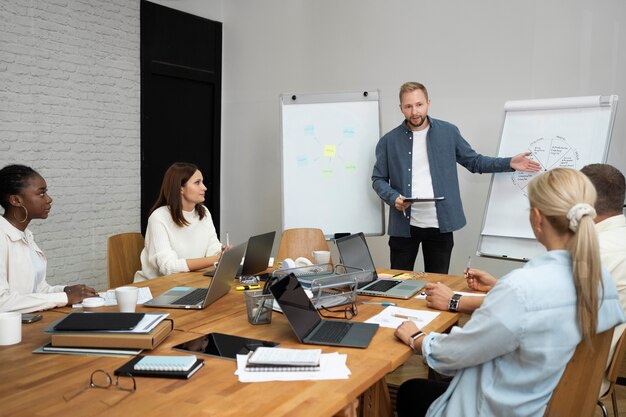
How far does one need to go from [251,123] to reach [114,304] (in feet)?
12.7

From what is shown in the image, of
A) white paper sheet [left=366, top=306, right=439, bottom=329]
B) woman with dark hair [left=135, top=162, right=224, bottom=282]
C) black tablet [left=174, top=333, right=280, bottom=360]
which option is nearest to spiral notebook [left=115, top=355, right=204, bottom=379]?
black tablet [left=174, top=333, right=280, bottom=360]

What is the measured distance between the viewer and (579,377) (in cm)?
160

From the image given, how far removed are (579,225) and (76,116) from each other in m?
4.13

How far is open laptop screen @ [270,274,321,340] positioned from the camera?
1.87 meters

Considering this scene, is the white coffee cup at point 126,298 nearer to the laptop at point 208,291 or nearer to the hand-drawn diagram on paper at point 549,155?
the laptop at point 208,291

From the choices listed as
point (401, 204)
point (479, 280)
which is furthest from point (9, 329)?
point (401, 204)

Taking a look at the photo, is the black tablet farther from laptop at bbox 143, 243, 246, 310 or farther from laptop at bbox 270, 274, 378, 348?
laptop at bbox 143, 243, 246, 310

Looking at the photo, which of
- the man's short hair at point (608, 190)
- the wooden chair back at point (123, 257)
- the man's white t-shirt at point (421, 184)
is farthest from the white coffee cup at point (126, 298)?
the man's white t-shirt at point (421, 184)

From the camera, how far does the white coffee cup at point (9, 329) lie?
184 centimetres

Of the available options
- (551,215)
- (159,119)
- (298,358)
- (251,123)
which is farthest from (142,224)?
(551,215)

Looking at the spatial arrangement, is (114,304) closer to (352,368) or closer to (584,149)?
(352,368)

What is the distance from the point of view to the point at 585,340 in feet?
5.07

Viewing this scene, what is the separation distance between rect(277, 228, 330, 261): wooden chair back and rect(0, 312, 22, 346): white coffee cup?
2277 millimetres

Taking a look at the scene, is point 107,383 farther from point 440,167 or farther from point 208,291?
point 440,167
